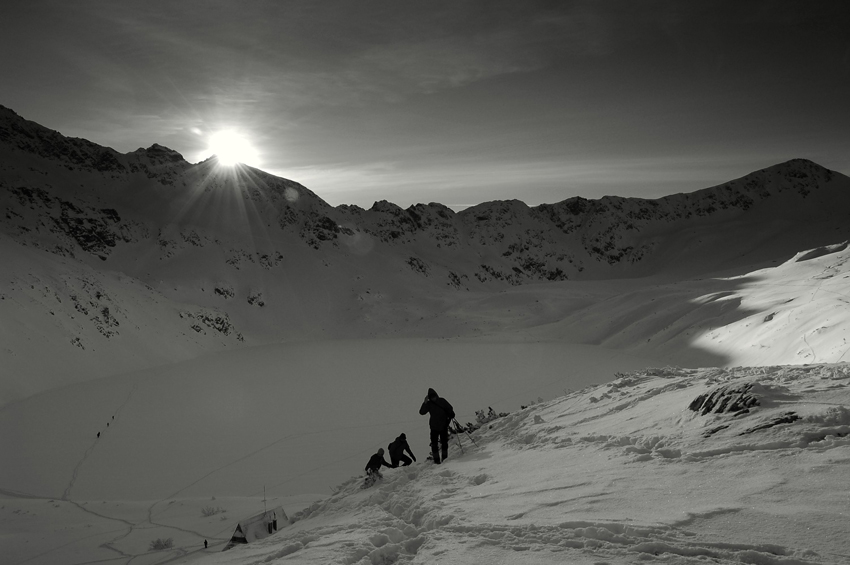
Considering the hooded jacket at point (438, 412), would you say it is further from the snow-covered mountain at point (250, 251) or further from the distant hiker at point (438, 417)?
the snow-covered mountain at point (250, 251)

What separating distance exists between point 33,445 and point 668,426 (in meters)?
20.2

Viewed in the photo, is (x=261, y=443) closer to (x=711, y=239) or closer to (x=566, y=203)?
(x=711, y=239)

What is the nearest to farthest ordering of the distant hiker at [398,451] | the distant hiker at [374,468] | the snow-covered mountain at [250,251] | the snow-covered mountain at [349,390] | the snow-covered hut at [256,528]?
the snow-covered mountain at [349,390], the snow-covered hut at [256,528], the distant hiker at [374,468], the distant hiker at [398,451], the snow-covered mountain at [250,251]

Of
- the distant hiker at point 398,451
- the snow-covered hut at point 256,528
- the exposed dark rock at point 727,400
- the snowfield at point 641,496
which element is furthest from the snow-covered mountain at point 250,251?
the exposed dark rock at point 727,400

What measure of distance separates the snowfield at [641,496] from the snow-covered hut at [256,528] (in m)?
→ 0.68

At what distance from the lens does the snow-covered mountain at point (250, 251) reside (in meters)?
32.5

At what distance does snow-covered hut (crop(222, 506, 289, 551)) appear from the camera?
770cm

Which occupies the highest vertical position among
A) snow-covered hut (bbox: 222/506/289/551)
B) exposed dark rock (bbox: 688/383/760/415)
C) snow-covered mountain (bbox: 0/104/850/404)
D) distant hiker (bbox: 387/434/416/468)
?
snow-covered mountain (bbox: 0/104/850/404)

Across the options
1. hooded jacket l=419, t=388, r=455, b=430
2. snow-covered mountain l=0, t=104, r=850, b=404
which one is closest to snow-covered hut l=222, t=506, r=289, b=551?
hooded jacket l=419, t=388, r=455, b=430

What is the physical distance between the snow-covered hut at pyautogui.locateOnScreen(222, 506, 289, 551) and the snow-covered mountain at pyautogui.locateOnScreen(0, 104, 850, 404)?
68.6 feet

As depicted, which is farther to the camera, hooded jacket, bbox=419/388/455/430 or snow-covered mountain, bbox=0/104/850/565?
hooded jacket, bbox=419/388/455/430

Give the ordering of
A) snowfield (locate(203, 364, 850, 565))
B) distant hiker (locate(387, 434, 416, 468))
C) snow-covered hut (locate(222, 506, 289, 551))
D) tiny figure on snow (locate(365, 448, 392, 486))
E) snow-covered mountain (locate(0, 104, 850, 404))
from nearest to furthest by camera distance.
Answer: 1. snowfield (locate(203, 364, 850, 565))
2. snow-covered hut (locate(222, 506, 289, 551))
3. tiny figure on snow (locate(365, 448, 392, 486))
4. distant hiker (locate(387, 434, 416, 468))
5. snow-covered mountain (locate(0, 104, 850, 404))

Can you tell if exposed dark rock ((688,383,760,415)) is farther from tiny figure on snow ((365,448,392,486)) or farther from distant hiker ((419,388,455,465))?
tiny figure on snow ((365,448,392,486))

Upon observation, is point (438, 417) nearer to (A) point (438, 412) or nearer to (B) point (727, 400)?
(A) point (438, 412)
